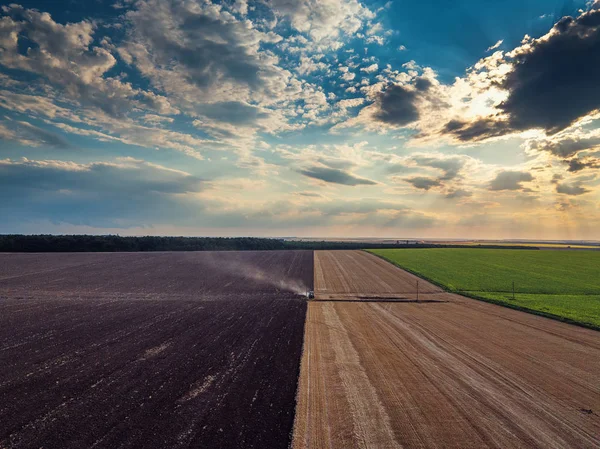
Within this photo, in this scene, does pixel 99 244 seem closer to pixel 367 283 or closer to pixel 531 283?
pixel 367 283

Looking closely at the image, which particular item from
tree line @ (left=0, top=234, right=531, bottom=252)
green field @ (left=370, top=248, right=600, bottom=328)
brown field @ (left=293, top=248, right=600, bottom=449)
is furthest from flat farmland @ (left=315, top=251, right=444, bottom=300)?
tree line @ (left=0, top=234, right=531, bottom=252)

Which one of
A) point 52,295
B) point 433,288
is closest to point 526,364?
point 433,288

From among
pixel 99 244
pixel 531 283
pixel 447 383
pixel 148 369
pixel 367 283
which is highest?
pixel 99 244

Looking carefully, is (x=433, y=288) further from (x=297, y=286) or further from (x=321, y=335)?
(x=321, y=335)

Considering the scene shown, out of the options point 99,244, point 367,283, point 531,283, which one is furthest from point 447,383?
point 99,244

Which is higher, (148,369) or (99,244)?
(99,244)

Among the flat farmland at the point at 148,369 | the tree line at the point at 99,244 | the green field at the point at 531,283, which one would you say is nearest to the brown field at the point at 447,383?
the flat farmland at the point at 148,369

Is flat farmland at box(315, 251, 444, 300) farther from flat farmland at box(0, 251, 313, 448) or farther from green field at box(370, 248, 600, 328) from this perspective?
flat farmland at box(0, 251, 313, 448)
